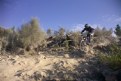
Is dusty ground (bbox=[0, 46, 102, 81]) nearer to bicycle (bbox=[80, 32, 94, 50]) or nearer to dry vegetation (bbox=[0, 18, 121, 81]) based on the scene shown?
dry vegetation (bbox=[0, 18, 121, 81])

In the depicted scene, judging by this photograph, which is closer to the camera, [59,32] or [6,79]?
[6,79]

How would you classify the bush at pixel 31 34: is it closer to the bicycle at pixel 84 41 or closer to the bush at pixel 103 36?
the bicycle at pixel 84 41

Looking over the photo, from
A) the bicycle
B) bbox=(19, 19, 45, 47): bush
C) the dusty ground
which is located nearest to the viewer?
the dusty ground

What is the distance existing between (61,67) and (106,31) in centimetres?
812

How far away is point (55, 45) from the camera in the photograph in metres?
16.2

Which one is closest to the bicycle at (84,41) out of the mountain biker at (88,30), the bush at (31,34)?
the mountain biker at (88,30)

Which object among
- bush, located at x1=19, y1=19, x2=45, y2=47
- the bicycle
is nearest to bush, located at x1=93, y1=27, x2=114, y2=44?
the bicycle

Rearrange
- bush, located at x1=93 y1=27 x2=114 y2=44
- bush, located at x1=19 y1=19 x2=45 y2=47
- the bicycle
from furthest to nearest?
bush, located at x1=93 y1=27 x2=114 y2=44
the bicycle
bush, located at x1=19 y1=19 x2=45 y2=47

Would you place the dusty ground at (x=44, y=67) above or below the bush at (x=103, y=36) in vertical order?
below

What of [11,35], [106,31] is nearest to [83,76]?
[11,35]

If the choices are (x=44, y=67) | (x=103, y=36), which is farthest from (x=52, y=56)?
(x=103, y=36)

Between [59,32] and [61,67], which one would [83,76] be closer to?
[61,67]

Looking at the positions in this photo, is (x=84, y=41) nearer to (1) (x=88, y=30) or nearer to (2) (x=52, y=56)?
(1) (x=88, y=30)

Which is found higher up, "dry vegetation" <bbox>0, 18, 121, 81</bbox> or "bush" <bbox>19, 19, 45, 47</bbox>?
"bush" <bbox>19, 19, 45, 47</bbox>
